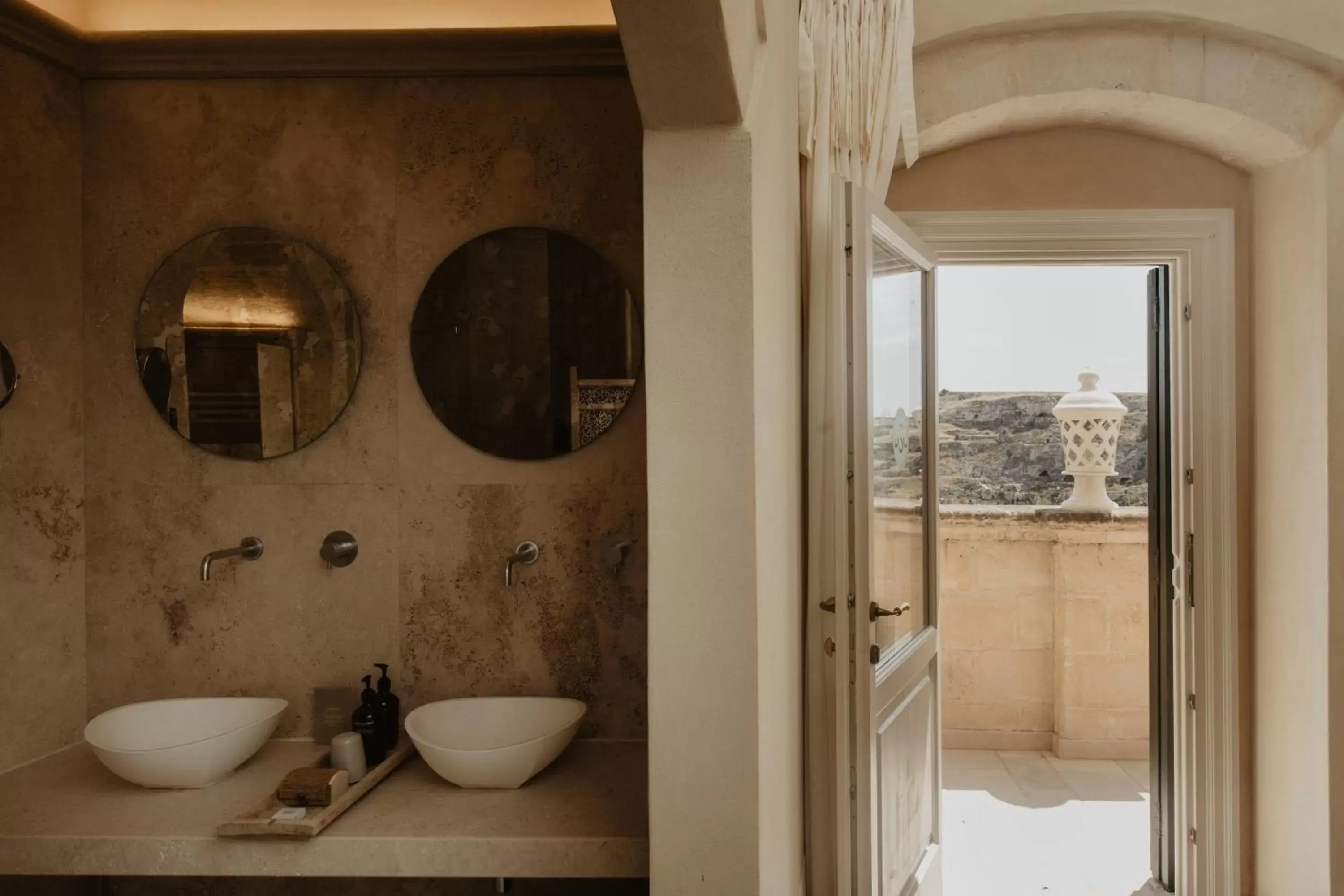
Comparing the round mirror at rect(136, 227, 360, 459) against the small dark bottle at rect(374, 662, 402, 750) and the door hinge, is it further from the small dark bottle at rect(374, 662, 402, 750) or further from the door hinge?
the door hinge

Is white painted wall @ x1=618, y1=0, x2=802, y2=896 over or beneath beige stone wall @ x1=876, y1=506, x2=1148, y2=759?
over

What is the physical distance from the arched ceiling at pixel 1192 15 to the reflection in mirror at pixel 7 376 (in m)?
2.54

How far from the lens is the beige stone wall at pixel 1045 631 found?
4035mm

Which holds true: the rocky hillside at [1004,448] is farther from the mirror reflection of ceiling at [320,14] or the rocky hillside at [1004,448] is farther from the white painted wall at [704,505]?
the white painted wall at [704,505]

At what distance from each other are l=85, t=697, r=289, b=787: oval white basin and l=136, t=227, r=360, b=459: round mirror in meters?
0.64

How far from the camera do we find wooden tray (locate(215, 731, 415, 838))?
1.56 meters

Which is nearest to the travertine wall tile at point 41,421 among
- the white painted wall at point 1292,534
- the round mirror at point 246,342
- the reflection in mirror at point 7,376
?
the reflection in mirror at point 7,376

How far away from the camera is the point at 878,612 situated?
201 cm

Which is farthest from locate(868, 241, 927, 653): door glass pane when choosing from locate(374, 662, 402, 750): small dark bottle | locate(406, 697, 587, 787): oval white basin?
locate(374, 662, 402, 750): small dark bottle

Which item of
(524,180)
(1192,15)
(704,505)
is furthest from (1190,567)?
(524,180)

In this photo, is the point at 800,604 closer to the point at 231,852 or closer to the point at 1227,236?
the point at 231,852

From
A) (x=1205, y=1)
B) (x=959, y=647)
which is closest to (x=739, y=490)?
(x=1205, y=1)

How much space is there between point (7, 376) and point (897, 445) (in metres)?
2.28

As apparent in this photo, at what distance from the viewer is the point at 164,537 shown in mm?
2170
